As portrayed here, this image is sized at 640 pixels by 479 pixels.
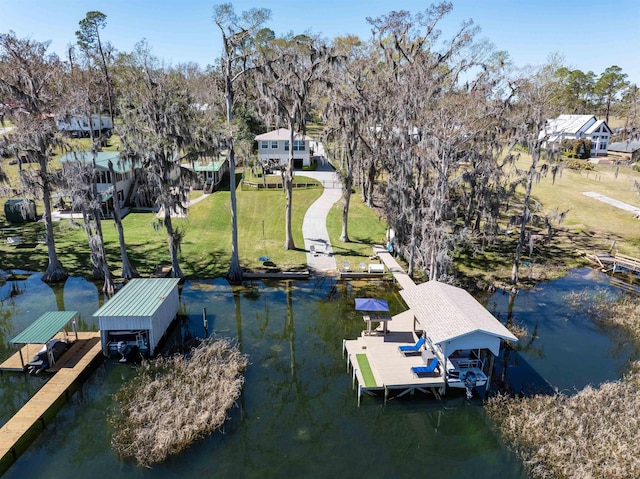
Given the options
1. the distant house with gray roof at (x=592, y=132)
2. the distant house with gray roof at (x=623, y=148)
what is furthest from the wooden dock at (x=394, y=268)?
the distant house with gray roof at (x=623, y=148)

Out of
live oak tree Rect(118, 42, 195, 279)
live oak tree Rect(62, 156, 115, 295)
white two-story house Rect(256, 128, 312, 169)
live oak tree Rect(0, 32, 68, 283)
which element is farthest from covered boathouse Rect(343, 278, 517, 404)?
white two-story house Rect(256, 128, 312, 169)

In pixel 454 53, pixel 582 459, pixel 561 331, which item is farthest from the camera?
pixel 454 53

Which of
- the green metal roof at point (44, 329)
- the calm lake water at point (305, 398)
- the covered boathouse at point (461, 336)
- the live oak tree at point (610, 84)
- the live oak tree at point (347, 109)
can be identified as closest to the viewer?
the calm lake water at point (305, 398)

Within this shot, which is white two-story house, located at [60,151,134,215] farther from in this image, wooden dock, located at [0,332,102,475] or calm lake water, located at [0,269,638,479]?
wooden dock, located at [0,332,102,475]

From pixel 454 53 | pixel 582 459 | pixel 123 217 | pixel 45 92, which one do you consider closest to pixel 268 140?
pixel 123 217

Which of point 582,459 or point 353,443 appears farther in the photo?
point 353,443

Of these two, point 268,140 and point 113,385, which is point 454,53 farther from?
point 113,385

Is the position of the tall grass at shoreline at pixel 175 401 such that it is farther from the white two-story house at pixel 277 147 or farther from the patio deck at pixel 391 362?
the white two-story house at pixel 277 147
